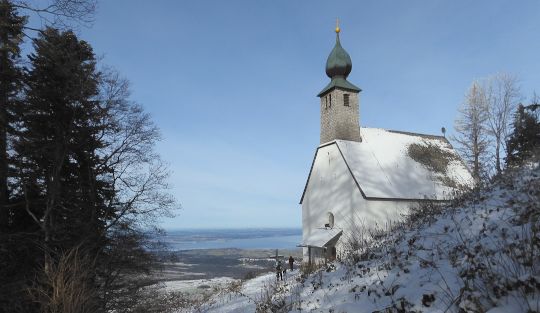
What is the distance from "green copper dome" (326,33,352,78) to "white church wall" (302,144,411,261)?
6592mm

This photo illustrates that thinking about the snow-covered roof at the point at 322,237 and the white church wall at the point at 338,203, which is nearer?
the white church wall at the point at 338,203

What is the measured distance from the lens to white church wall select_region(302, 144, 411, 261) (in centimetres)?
2463

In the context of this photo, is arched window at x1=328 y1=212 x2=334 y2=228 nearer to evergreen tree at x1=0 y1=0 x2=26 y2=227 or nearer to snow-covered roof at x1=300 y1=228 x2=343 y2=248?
snow-covered roof at x1=300 y1=228 x2=343 y2=248

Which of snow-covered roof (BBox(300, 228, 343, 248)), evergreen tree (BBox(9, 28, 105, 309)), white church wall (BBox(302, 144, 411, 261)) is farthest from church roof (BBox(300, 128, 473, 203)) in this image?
evergreen tree (BBox(9, 28, 105, 309))

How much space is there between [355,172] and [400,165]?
4.59 meters

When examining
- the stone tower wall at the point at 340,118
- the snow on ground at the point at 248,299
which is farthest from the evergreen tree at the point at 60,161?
the stone tower wall at the point at 340,118

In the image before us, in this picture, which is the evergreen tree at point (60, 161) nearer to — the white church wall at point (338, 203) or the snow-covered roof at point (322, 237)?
the snow-covered roof at point (322, 237)

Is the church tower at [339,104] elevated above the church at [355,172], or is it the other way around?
the church tower at [339,104]

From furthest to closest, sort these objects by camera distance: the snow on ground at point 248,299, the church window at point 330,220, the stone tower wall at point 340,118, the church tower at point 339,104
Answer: the church tower at point 339,104
the stone tower wall at point 340,118
the church window at point 330,220
the snow on ground at point 248,299

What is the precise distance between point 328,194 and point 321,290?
67.9 ft

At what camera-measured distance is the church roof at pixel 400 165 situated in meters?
25.7

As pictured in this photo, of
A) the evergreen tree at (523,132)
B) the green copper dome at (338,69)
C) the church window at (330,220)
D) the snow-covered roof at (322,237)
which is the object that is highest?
the green copper dome at (338,69)

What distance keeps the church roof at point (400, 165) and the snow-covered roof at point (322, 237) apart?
3860 millimetres

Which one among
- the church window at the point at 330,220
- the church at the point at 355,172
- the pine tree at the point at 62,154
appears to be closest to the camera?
the pine tree at the point at 62,154
